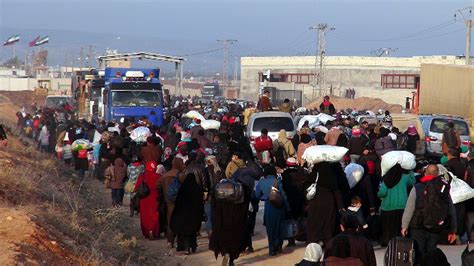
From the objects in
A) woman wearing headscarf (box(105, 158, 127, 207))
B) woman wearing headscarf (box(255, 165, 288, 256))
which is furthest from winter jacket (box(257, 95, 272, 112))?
woman wearing headscarf (box(255, 165, 288, 256))

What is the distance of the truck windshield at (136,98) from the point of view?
3794 centimetres

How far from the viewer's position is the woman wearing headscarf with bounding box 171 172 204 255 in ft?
53.6

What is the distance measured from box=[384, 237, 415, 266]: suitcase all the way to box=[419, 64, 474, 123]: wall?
78.0ft

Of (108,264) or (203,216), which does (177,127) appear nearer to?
(203,216)

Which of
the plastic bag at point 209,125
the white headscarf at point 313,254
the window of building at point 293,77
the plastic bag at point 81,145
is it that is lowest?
the window of building at point 293,77

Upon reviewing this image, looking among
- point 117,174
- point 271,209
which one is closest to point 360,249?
point 271,209

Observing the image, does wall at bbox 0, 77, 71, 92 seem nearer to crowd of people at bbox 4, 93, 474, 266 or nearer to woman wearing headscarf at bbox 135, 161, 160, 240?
crowd of people at bbox 4, 93, 474, 266

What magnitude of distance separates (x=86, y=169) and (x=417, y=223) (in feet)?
53.1

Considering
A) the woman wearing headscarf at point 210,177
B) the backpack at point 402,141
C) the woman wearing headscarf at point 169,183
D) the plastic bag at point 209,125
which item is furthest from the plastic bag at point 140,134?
the woman wearing headscarf at point 169,183

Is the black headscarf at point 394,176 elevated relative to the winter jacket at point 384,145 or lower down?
elevated

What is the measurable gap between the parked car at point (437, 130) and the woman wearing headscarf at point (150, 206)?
641 inches

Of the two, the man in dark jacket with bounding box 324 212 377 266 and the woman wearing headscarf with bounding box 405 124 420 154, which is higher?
the man in dark jacket with bounding box 324 212 377 266

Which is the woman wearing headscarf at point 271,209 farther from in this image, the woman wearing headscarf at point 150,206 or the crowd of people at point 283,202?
the woman wearing headscarf at point 150,206

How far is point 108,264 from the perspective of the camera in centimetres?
1334
